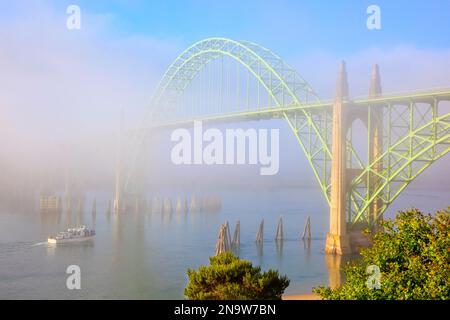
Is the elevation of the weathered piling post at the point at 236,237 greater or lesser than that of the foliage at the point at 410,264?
lesser

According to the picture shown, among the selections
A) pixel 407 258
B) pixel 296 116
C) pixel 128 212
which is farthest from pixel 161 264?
pixel 128 212

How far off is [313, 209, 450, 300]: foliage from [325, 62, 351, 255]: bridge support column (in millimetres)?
25791

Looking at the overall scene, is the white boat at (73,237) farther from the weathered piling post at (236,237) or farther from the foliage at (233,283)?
the foliage at (233,283)

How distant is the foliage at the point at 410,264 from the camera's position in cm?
1545

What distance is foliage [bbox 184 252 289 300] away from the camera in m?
18.4

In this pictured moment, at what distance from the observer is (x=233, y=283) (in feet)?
60.8

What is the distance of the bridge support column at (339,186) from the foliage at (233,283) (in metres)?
25.0

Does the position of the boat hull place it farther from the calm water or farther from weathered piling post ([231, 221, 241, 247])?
weathered piling post ([231, 221, 241, 247])

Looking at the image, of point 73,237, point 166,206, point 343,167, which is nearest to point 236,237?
point 343,167

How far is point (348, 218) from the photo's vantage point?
4566 cm

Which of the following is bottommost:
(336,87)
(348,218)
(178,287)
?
(178,287)

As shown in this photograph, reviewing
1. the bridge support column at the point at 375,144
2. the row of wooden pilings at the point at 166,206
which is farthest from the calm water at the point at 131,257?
the row of wooden pilings at the point at 166,206
